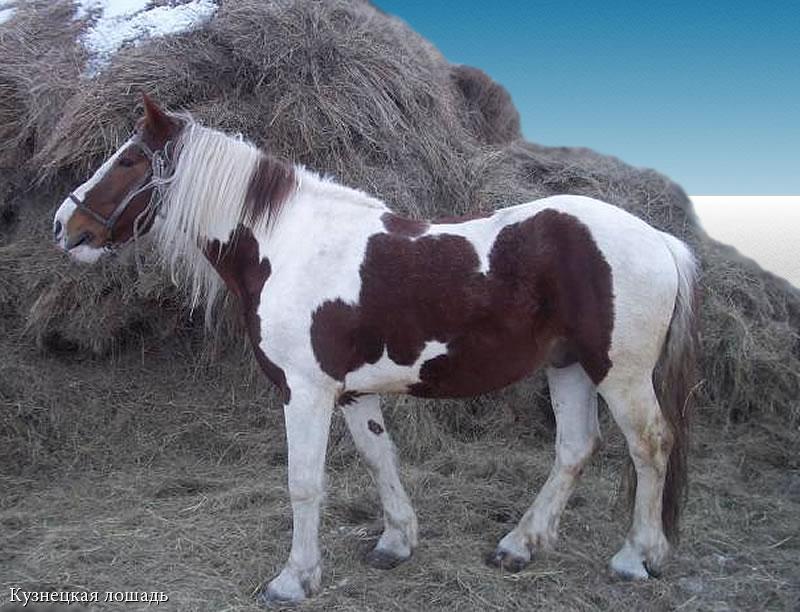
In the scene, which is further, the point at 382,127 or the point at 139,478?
the point at 382,127

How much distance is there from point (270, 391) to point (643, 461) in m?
2.79

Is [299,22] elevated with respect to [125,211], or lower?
elevated

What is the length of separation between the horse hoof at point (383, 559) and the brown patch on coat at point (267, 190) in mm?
1696

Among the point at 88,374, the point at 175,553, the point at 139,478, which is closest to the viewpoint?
the point at 175,553

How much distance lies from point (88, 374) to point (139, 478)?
1.10 metres

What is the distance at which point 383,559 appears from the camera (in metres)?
3.61

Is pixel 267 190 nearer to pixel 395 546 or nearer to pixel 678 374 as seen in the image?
pixel 395 546

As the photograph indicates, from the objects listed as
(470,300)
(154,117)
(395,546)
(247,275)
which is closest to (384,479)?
(395,546)

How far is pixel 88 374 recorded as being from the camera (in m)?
5.42

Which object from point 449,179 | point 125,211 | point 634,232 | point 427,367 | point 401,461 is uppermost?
point 449,179

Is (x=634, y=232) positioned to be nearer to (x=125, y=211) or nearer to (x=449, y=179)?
(x=125, y=211)

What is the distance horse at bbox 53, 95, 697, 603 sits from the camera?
10.4 feet

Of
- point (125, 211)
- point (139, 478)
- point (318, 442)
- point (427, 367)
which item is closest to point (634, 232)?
point (427, 367)

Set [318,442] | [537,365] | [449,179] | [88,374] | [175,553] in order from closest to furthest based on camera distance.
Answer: [318,442], [537,365], [175,553], [88,374], [449,179]
